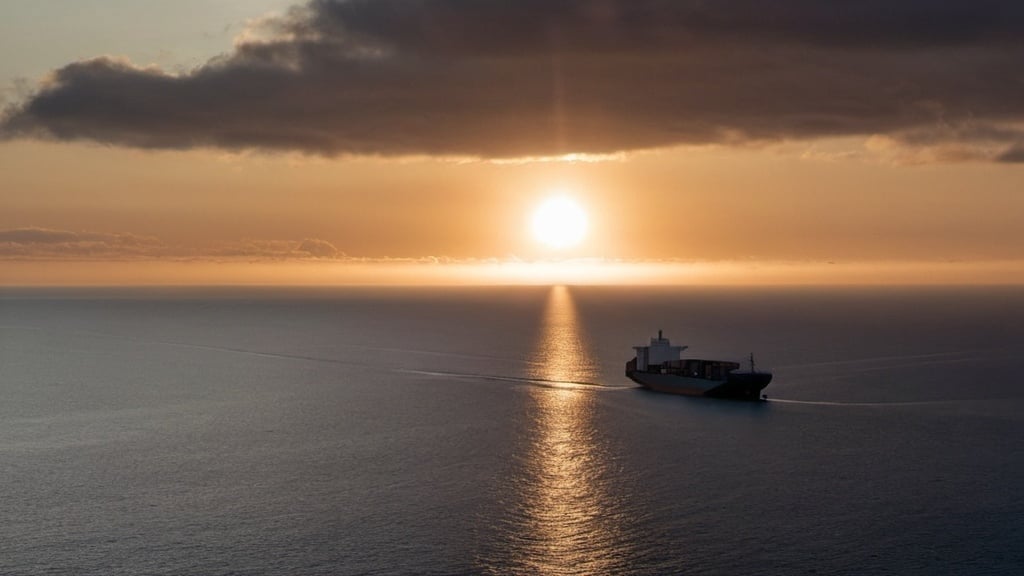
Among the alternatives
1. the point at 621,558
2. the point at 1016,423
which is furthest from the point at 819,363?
the point at 621,558

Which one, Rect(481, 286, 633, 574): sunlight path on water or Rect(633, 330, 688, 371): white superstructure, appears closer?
Rect(481, 286, 633, 574): sunlight path on water

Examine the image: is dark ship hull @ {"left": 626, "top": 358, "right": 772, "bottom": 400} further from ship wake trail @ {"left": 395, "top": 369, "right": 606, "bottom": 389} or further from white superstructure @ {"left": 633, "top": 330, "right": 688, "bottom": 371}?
ship wake trail @ {"left": 395, "top": 369, "right": 606, "bottom": 389}

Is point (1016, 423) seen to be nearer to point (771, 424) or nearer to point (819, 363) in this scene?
point (771, 424)

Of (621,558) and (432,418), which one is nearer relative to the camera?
(621,558)

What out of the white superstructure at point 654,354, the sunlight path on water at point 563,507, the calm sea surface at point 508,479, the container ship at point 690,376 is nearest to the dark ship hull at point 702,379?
the container ship at point 690,376

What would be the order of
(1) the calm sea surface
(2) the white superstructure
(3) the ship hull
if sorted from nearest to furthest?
1. (1) the calm sea surface
2. (3) the ship hull
3. (2) the white superstructure

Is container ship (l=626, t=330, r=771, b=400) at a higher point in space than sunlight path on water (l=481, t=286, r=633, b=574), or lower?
higher

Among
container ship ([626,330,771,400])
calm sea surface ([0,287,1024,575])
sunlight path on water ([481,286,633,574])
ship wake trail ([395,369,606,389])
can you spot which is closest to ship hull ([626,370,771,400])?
container ship ([626,330,771,400])

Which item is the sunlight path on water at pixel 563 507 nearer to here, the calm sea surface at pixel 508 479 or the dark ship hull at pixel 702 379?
the calm sea surface at pixel 508 479
